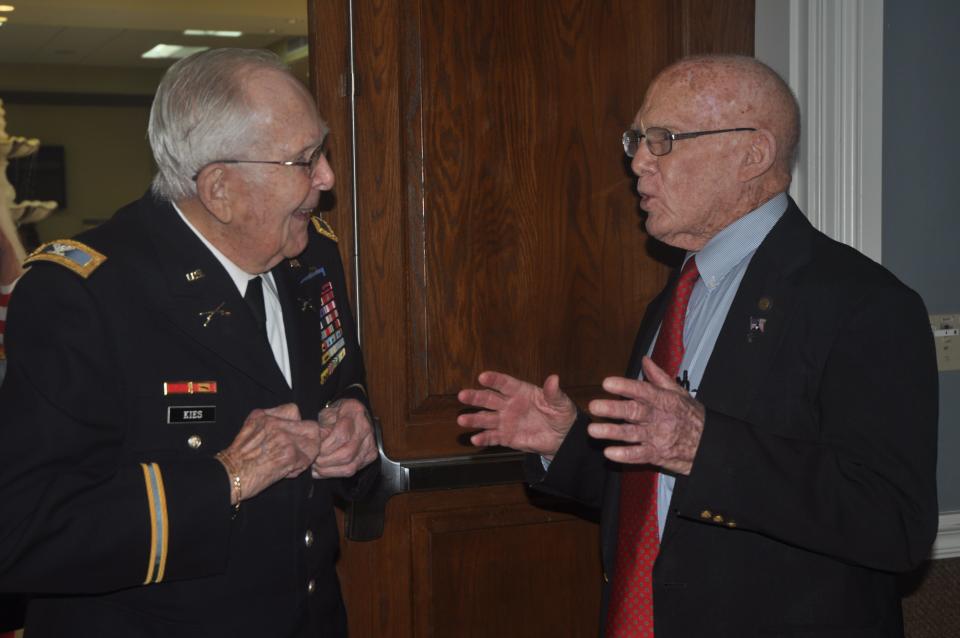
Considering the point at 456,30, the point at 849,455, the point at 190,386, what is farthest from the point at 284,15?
the point at 849,455

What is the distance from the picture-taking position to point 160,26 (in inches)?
219

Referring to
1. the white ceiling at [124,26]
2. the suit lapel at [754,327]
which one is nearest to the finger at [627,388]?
the suit lapel at [754,327]

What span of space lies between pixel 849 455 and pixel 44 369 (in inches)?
49.3

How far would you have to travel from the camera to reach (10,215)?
10.4ft

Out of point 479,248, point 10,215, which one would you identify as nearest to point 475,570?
point 479,248

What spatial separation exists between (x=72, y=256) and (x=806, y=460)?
4.00 ft

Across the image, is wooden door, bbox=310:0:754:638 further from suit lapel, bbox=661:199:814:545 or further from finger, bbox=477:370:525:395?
suit lapel, bbox=661:199:814:545

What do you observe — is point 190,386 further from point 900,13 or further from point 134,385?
point 900,13

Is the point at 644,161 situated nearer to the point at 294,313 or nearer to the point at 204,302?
the point at 294,313

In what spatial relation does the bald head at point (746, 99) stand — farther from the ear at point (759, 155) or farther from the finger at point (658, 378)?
the finger at point (658, 378)

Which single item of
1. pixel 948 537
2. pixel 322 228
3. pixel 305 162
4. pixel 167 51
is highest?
pixel 167 51

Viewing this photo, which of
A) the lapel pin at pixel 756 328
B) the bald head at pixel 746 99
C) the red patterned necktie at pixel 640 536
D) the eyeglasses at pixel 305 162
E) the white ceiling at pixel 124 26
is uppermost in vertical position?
the white ceiling at pixel 124 26

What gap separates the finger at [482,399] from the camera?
1705 mm

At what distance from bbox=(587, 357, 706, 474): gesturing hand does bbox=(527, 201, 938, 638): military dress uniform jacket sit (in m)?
0.02
